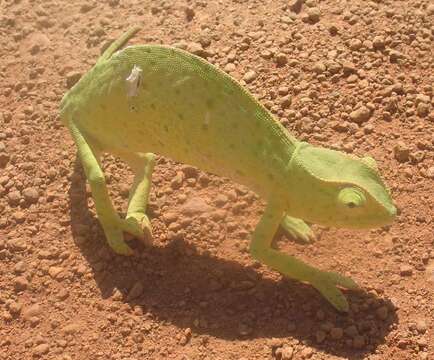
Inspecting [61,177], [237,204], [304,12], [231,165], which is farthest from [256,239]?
[304,12]

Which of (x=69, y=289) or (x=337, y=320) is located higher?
(x=337, y=320)

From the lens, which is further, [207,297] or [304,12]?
[304,12]

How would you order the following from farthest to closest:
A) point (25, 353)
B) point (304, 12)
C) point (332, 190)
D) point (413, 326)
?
point (304, 12), point (25, 353), point (413, 326), point (332, 190)

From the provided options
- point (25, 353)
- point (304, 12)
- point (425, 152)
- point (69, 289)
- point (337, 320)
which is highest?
point (304, 12)

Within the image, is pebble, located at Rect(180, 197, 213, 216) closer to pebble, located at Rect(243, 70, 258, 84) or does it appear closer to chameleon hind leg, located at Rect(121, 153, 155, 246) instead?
chameleon hind leg, located at Rect(121, 153, 155, 246)

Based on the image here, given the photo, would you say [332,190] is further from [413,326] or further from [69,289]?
[69,289]

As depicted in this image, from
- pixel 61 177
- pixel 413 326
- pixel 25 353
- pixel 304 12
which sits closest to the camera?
pixel 413 326

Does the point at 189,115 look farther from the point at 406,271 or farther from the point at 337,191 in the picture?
the point at 406,271
